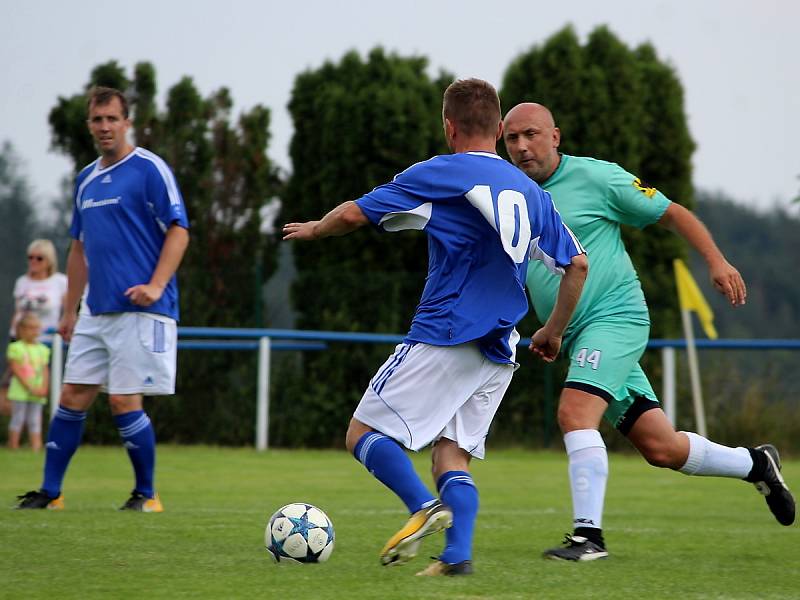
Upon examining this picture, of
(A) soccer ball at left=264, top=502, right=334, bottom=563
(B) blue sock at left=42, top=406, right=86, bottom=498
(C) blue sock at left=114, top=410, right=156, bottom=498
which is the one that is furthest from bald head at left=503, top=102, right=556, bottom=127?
(B) blue sock at left=42, top=406, right=86, bottom=498

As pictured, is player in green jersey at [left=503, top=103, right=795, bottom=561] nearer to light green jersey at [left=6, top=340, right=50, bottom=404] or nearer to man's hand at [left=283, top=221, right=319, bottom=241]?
man's hand at [left=283, top=221, right=319, bottom=241]

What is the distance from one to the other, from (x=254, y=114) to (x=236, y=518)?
10299 millimetres

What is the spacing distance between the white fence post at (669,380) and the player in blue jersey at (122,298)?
8398 millimetres

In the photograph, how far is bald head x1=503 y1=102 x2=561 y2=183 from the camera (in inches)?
247

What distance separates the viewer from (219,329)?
1511cm

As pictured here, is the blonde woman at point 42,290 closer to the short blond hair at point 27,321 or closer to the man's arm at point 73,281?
the short blond hair at point 27,321

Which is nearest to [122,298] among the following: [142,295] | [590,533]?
[142,295]

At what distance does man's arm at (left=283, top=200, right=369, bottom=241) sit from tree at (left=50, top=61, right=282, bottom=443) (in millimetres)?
10720

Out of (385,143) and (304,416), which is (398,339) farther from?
(385,143)

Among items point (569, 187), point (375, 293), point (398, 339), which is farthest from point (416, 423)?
point (375, 293)

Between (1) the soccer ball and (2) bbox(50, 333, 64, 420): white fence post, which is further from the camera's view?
(2) bbox(50, 333, 64, 420): white fence post

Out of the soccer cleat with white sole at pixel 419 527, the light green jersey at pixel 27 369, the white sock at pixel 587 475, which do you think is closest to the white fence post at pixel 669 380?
the light green jersey at pixel 27 369

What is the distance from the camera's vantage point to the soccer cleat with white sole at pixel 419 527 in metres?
4.85

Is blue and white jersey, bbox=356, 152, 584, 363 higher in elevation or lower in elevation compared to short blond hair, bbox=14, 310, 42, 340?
higher
